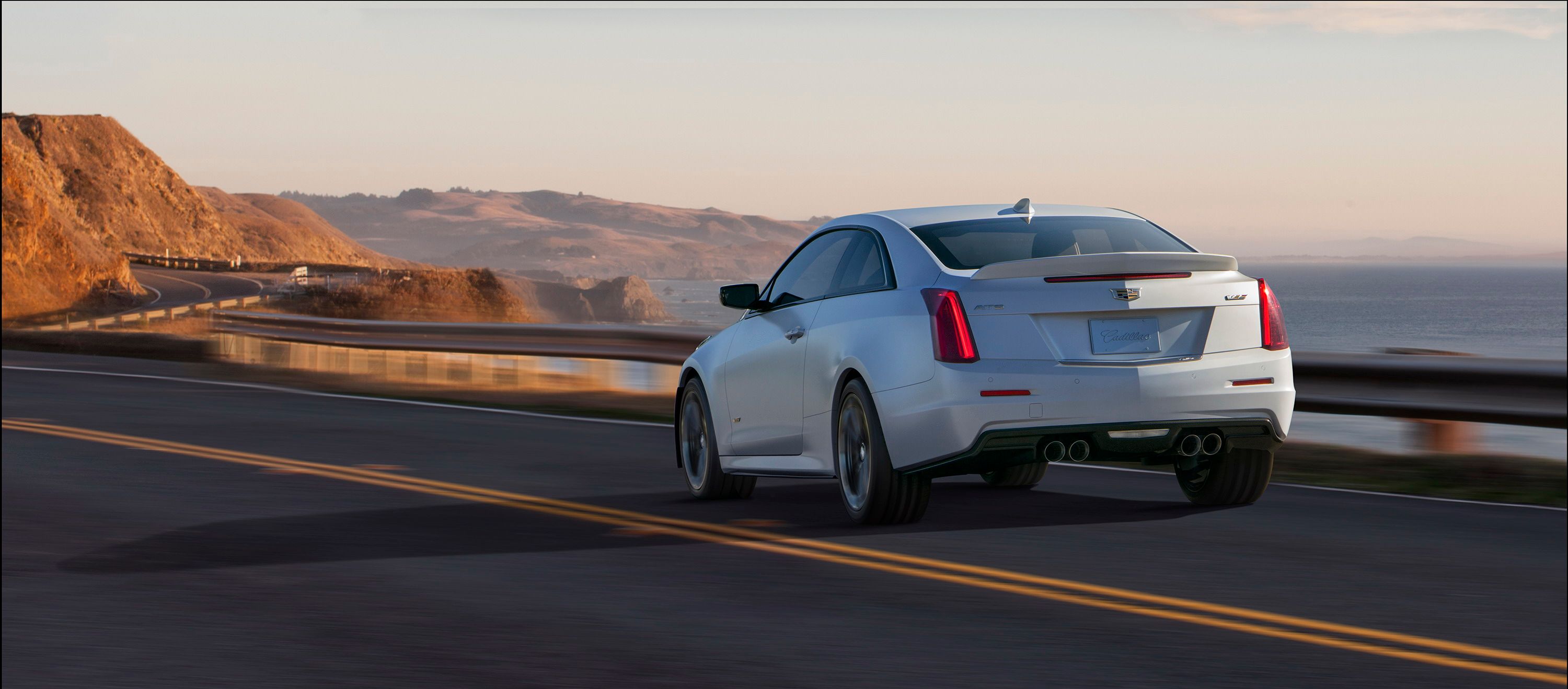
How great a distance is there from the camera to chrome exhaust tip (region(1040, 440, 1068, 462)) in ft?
25.2

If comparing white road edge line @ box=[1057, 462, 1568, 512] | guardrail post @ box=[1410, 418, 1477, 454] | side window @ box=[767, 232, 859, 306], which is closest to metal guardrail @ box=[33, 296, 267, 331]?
side window @ box=[767, 232, 859, 306]

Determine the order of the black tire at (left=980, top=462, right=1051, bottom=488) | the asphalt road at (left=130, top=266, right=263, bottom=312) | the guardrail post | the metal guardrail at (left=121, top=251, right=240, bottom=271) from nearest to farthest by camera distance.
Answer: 1. the black tire at (left=980, top=462, right=1051, bottom=488)
2. the guardrail post
3. the asphalt road at (left=130, top=266, right=263, bottom=312)
4. the metal guardrail at (left=121, top=251, right=240, bottom=271)

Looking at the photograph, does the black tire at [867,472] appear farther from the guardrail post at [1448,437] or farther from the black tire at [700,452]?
the guardrail post at [1448,437]

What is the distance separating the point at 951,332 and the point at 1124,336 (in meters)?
0.78

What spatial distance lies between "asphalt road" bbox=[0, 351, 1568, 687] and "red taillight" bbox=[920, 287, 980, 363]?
912 mm

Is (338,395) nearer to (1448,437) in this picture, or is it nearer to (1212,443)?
(1448,437)

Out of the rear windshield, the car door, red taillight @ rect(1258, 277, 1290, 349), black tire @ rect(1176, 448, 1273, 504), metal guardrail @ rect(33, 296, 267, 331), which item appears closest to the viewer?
red taillight @ rect(1258, 277, 1290, 349)

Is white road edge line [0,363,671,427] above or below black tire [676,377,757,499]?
below

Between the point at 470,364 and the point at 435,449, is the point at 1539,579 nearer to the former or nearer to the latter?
the point at 435,449

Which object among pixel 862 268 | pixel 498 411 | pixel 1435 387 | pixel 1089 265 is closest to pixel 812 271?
pixel 862 268

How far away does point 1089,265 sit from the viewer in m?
7.66

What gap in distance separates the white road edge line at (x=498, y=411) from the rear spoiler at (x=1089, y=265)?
3160 millimetres

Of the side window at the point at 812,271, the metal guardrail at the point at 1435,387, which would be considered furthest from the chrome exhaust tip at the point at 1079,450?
the metal guardrail at the point at 1435,387

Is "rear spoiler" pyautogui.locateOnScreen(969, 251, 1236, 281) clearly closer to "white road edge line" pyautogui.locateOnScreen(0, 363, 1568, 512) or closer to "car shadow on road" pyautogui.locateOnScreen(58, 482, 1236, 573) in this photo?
"car shadow on road" pyautogui.locateOnScreen(58, 482, 1236, 573)
